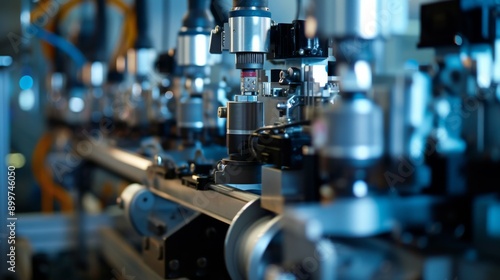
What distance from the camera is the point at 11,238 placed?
270 cm

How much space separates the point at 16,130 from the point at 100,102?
0.47 metres

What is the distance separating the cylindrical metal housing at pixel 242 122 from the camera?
167 centimetres

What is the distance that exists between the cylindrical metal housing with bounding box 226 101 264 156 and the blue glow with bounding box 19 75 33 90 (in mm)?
2403

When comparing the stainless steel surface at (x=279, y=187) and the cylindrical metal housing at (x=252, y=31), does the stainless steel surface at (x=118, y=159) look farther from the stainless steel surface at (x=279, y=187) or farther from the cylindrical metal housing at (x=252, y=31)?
the stainless steel surface at (x=279, y=187)

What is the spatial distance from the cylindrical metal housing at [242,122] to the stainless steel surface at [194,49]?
26.3 inches

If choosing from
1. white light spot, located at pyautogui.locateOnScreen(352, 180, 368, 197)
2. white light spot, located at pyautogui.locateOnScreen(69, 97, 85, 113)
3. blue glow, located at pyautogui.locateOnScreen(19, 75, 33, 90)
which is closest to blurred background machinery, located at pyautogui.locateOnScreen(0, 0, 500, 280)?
white light spot, located at pyautogui.locateOnScreen(352, 180, 368, 197)

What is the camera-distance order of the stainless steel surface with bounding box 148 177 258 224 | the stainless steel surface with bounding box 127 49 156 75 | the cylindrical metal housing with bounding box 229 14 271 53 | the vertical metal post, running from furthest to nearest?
the stainless steel surface with bounding box 127 49 156 75, the vertical metal post, the cylindrical metal housing with bounding box 229 14 271 53, the stainless steel surface with bounding box 148 177 258 224

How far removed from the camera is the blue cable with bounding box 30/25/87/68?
383cm

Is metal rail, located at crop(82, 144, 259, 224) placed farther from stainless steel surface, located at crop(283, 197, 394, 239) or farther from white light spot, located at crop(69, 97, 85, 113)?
white light spot, located at crop(69, 97, 85, 113)

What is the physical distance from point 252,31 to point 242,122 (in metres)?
0.22

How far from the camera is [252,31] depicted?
161 centimetres

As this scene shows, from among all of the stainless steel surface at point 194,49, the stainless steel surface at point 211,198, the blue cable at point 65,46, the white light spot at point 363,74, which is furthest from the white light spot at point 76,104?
the white light spot at point 363,74

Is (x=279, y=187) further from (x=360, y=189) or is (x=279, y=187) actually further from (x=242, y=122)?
(x=242, y=122)

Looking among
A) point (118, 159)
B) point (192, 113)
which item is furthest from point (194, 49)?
point (118, 159)
